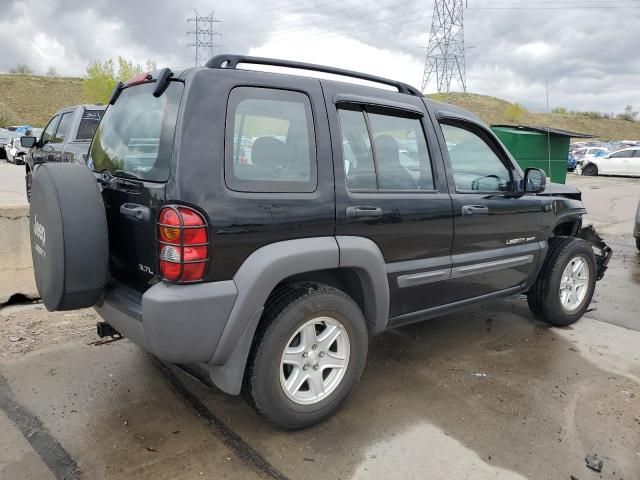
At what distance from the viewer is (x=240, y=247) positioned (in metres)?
2.52

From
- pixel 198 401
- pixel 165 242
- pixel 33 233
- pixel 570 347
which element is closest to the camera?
pixel 165 242

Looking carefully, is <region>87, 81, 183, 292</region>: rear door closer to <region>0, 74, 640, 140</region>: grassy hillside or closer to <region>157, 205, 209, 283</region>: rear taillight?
<region>157, 205, 209, 283</region>: rear taillight

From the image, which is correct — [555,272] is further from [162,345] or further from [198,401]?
[162,345]

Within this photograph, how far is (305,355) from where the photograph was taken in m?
2.86

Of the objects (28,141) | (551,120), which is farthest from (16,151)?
(551,120)

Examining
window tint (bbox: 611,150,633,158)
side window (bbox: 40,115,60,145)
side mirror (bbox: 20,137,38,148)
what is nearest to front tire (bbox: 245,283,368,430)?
side window (bbox: 40,115,60,145)

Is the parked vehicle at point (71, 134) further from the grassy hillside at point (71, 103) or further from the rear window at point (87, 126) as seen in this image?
the grassy hillside at point (71, 103)

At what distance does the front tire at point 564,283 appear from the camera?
4438mm

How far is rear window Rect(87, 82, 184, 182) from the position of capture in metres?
2.56

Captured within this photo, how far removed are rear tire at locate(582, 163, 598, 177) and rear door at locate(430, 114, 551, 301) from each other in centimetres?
2432

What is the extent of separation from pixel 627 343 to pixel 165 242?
12.6ft

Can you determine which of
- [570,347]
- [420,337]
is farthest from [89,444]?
[570,347]

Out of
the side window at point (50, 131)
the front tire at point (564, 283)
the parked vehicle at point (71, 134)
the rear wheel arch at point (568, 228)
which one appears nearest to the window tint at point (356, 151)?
the front tire at point (564, 283)

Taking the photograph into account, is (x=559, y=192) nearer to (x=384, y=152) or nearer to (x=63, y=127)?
(x=384, y=152)
